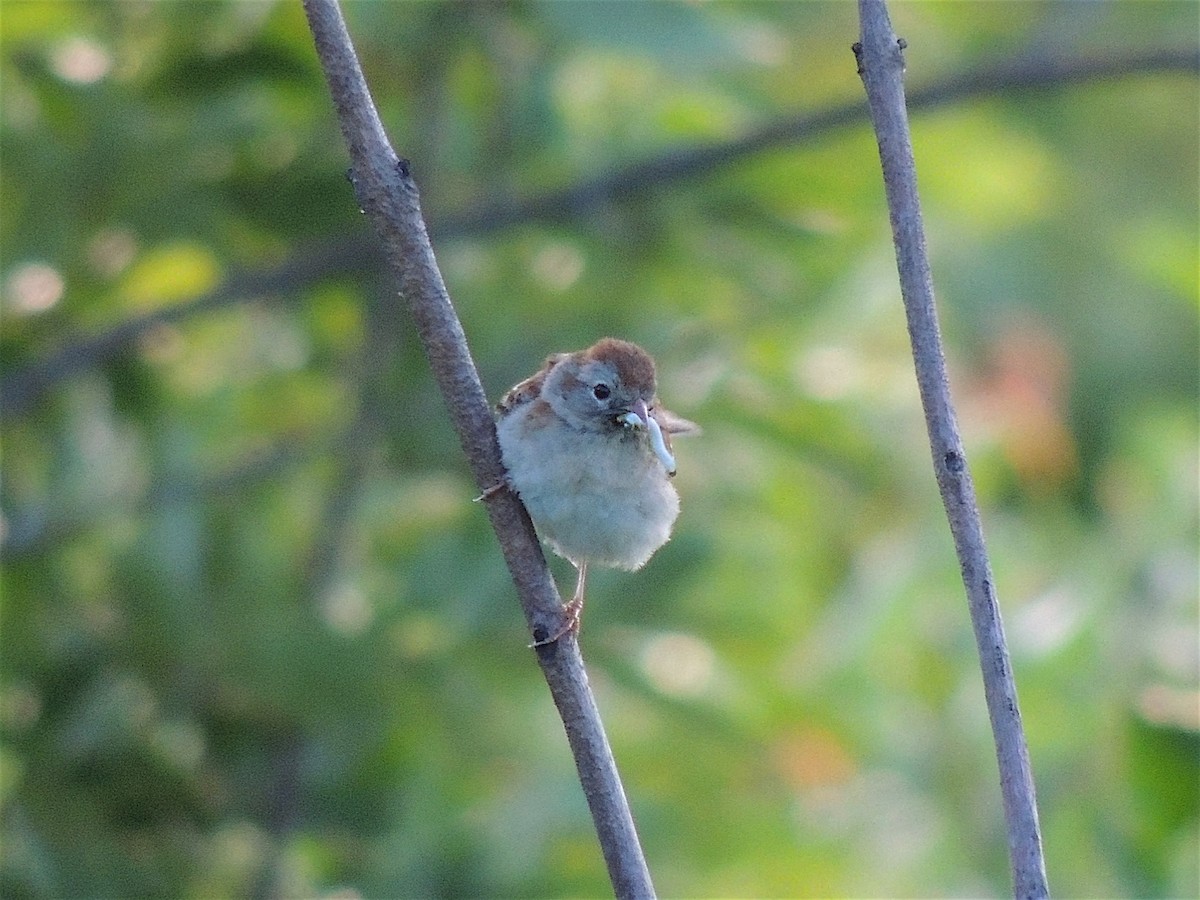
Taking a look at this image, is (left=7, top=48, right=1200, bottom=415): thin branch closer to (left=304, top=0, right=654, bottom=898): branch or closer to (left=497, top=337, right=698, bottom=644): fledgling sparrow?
(left=497, top=337, right=698, bottom=644): fledgling sparrow

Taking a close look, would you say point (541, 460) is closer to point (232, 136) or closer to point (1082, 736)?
point (232, 136)

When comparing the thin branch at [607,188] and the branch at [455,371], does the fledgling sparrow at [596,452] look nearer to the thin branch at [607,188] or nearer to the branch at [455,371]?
the branch at [455,371]

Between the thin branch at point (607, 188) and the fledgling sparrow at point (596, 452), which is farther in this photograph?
the thin branch at point (607, 188)

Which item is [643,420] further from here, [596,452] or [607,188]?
[607,188]

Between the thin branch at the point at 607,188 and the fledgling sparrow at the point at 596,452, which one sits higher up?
the thin branch at the point at 607,188

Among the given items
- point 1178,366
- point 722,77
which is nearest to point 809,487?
point 722,77

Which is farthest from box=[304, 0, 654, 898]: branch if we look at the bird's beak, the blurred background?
the blurred background

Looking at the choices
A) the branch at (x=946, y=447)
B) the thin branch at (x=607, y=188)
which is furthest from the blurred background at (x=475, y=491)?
the branch at (x=946, y=447)
